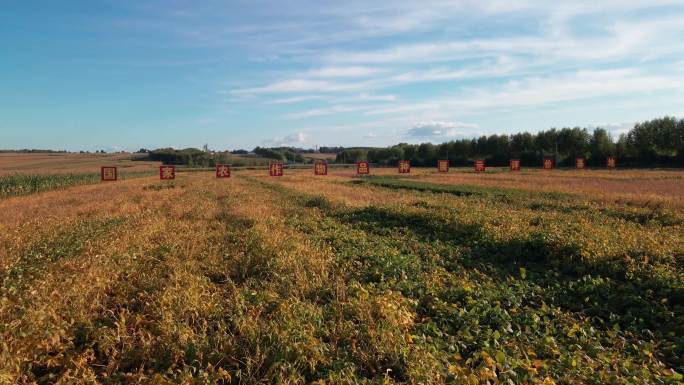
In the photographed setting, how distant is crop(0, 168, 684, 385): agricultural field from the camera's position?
506 centimetres

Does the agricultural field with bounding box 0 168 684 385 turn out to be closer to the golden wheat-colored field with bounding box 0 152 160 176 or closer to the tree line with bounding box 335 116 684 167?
the golden wheat-colored field with bounding box 0 152 160 176

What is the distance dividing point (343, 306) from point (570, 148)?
3725 inches

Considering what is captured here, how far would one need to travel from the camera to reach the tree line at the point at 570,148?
72.6 m

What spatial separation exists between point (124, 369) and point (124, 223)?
36.2ft

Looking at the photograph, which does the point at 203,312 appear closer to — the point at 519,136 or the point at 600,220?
the point at 600,220

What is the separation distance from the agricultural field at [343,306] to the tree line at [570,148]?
76.8 meters

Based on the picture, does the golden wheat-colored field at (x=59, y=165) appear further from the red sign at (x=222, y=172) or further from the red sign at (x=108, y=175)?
the red sign at (x=222, y=172)

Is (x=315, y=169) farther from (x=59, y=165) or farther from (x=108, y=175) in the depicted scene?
(x=59, y=165)

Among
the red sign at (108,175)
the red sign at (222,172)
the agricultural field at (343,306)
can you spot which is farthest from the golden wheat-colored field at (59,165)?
the agricultural field at (343,306)

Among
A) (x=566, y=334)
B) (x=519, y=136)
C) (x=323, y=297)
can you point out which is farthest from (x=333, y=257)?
(x=519, y=136)

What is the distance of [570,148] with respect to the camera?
3408 inches

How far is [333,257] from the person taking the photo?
10.1 m

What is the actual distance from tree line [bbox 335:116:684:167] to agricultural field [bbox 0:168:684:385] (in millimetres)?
76833

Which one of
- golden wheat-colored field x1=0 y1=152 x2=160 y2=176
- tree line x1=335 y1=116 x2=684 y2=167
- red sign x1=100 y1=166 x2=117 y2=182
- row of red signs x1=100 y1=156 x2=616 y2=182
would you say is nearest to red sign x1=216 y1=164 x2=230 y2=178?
row of red signs x1=100 y1=156 x2=616 y2=182
